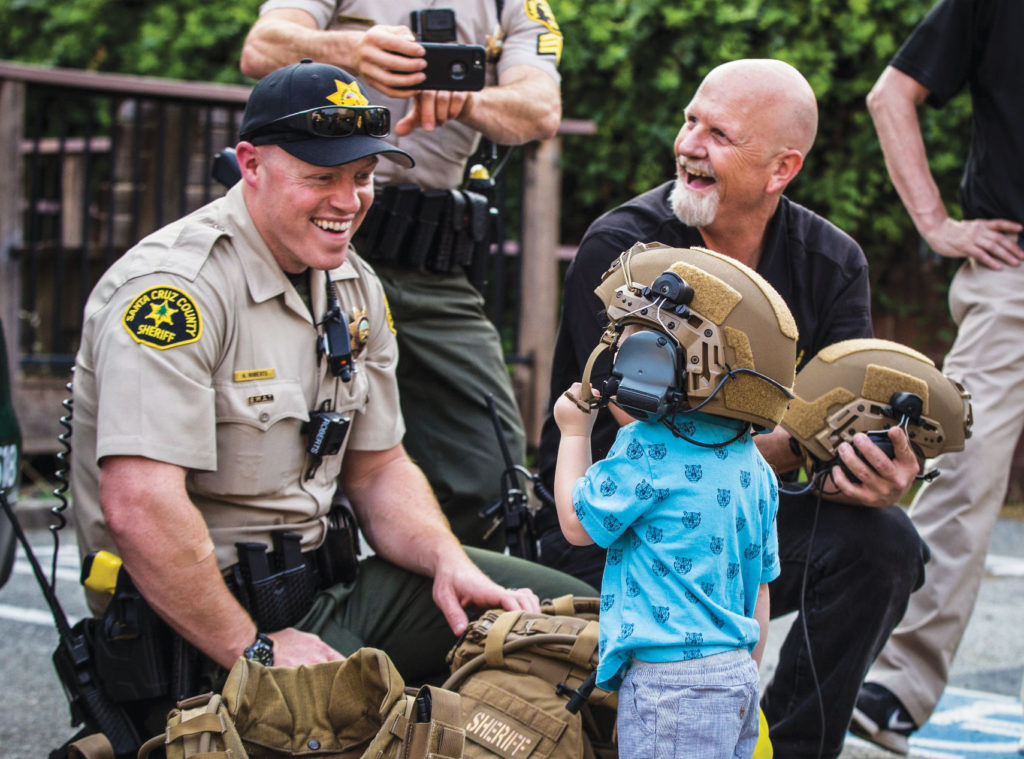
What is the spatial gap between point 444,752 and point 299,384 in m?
0.94

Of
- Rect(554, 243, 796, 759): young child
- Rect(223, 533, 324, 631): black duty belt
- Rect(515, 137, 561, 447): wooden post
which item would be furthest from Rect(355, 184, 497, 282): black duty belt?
Rect(515, 137, 561, 447): wooden post

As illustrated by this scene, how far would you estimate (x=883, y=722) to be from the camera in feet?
11.6

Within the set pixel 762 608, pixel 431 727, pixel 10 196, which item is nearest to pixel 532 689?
pixel 431 727

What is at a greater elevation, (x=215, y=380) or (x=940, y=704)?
(x=215, y=380)

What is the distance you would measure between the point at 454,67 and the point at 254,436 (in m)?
1.23

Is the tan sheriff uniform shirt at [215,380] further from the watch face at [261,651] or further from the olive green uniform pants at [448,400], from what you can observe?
the olive green uniform pants at [448,400]

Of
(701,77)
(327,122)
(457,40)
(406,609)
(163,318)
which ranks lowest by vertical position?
(406,609)

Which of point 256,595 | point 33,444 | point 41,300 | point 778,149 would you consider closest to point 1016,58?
point 778,149

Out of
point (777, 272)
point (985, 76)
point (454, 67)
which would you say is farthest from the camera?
point (985, 76)

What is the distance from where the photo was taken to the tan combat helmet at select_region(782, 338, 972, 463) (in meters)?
2.86

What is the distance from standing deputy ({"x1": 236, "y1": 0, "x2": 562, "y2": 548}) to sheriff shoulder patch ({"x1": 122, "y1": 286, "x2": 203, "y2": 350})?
1043 millimetres

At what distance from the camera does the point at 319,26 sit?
146 inches

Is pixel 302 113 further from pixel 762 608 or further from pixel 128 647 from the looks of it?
pixel 762 608

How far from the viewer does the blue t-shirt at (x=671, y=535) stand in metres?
2.24
